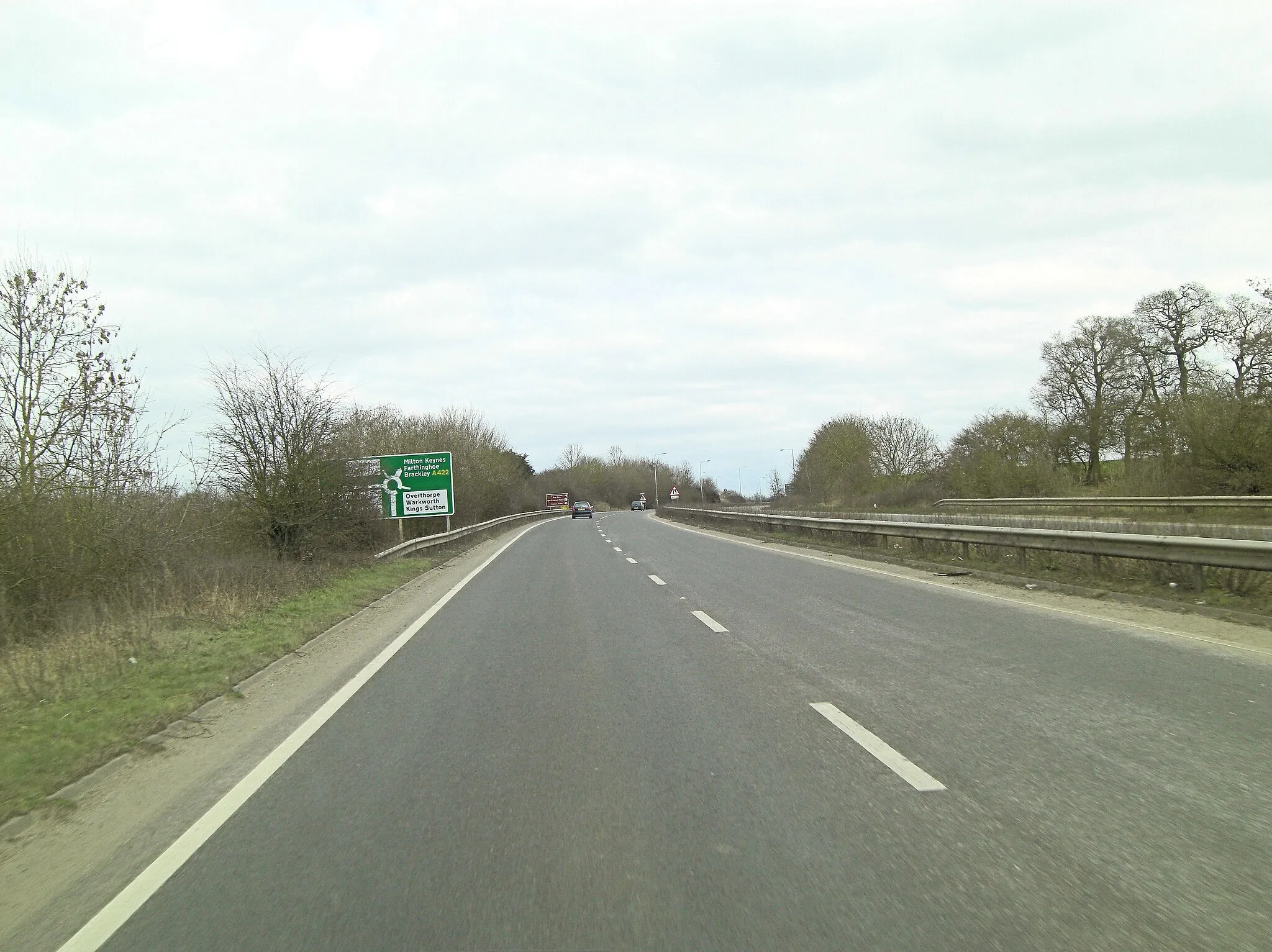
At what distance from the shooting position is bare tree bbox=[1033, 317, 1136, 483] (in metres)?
48.9

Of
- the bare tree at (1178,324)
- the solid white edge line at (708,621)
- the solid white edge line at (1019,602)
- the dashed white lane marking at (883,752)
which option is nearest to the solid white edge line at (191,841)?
the dashed white lane marking at (883,752)

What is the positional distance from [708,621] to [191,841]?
315 inches

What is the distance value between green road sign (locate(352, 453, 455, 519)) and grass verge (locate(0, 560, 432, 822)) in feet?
49.8

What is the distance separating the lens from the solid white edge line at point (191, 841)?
3.68 meters

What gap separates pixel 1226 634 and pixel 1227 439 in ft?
84.0

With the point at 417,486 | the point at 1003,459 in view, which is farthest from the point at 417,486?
the point at 1003,459

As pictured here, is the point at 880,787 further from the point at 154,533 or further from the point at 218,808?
the point at 154,533

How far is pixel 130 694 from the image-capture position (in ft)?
27.3

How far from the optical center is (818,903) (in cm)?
363

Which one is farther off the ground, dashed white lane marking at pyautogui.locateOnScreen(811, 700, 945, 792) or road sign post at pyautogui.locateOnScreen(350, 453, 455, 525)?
road sign post at pyautogui.locateOnScreen(350, 453, 455, 525)

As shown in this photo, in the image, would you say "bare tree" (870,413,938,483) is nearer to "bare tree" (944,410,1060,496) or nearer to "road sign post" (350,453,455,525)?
"bare tree" (944,410,1060,496)

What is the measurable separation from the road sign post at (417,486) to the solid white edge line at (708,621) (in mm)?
17901

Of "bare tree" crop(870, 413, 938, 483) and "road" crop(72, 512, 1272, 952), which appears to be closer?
"road" crop(72, 512, 1272, 952)

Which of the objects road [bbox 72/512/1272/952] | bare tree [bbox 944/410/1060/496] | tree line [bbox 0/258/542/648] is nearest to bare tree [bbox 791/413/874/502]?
bare tree [bbox 944/410/1060/496]
